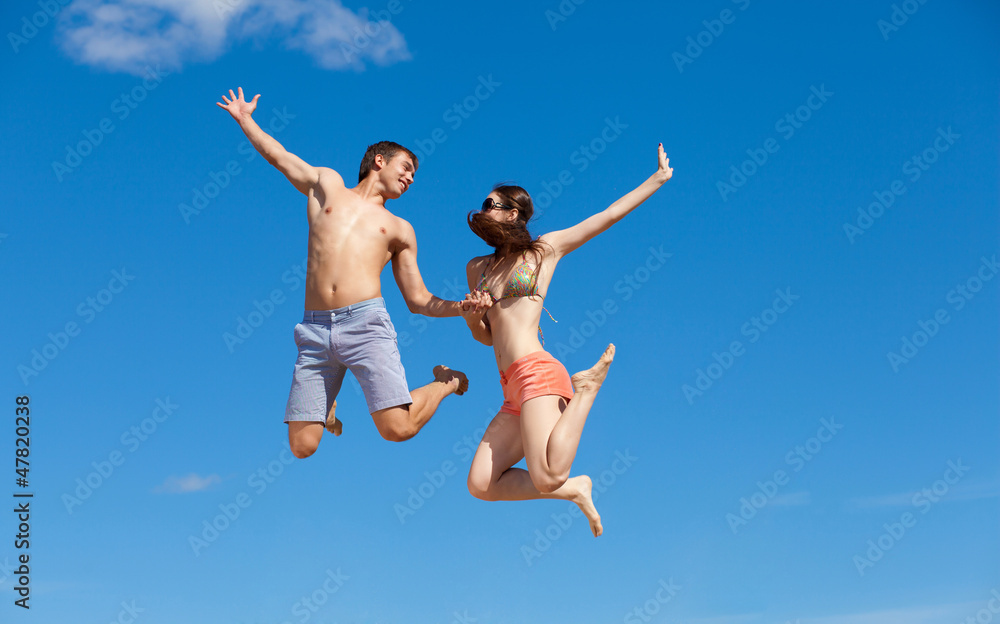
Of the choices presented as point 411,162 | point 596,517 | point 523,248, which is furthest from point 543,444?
point 411,162

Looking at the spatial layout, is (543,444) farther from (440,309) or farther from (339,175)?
(339,175)

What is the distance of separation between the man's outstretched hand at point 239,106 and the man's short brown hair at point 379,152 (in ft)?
3.49

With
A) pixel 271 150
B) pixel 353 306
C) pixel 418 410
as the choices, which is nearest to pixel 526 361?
pixel 418 410

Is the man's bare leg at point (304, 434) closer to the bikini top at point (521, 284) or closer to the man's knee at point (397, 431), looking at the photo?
the man's knee at point (397, 431)

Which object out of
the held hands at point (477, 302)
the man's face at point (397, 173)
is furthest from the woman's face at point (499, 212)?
the man's face at point (397, 173)

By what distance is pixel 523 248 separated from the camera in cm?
825

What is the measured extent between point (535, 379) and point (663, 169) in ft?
7.03

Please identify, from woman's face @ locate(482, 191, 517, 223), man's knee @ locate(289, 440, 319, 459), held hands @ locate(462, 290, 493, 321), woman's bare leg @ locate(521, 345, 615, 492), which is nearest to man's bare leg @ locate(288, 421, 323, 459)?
man's knee @ locate(289, 440, 319, 459)

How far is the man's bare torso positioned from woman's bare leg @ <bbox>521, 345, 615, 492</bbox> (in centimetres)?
170

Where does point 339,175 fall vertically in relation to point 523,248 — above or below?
above

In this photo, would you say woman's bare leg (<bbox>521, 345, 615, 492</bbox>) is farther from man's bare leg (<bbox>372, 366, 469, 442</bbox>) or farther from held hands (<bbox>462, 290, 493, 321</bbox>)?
man's bare leg (<bbox>372, 366, 469, 442</bbox>)

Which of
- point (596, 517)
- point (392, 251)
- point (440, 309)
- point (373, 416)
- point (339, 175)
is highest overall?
point (339, 175)

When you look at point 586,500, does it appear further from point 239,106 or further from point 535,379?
point 239,106

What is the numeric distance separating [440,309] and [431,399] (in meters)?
0.77
